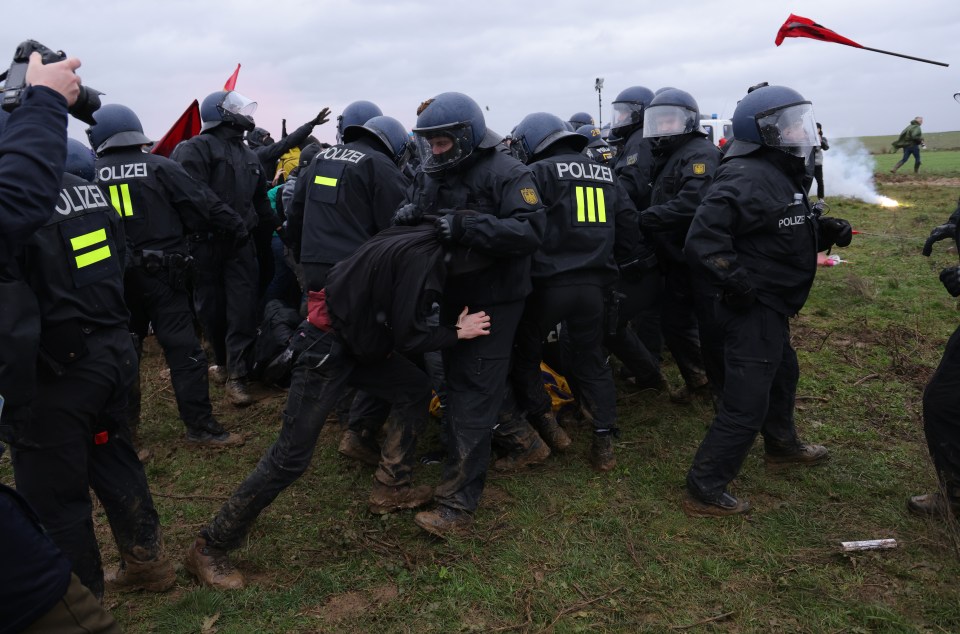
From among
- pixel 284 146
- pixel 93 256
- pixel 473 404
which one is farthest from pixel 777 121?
pixel 284 146

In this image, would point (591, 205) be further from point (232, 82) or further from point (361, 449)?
point (232, 82)

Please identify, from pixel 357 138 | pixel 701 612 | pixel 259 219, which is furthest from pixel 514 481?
pixel 259 219

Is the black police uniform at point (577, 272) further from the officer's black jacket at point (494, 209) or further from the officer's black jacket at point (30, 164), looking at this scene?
the officer's black jacket at point (30, 164)

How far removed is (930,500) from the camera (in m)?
3.85

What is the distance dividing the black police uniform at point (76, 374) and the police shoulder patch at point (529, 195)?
2.00m

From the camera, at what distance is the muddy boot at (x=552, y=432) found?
492 centimetres

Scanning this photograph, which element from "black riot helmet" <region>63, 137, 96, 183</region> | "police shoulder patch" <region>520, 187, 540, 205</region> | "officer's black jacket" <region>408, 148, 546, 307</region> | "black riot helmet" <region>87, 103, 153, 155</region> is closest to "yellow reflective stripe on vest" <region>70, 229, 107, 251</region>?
"black riot helmet" <region>63, 137, 96, 183</region>

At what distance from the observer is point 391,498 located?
410 centimetres

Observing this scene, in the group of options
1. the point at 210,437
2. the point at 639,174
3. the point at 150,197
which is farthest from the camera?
the point at 639,174

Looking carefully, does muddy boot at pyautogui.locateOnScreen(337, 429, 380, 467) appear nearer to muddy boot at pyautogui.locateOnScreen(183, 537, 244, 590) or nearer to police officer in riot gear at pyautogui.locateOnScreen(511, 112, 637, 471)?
police officer in riot gear at pyautogui.locateOnScreen(511, 112, 637, 471)

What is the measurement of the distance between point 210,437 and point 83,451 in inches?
90.1

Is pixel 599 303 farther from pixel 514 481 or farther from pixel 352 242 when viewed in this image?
pixel 352 242

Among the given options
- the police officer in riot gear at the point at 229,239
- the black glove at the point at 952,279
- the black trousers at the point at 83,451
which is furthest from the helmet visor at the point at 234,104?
the black glove at the point at 952,279

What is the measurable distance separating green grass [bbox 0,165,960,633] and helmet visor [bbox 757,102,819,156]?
200 centimetres
